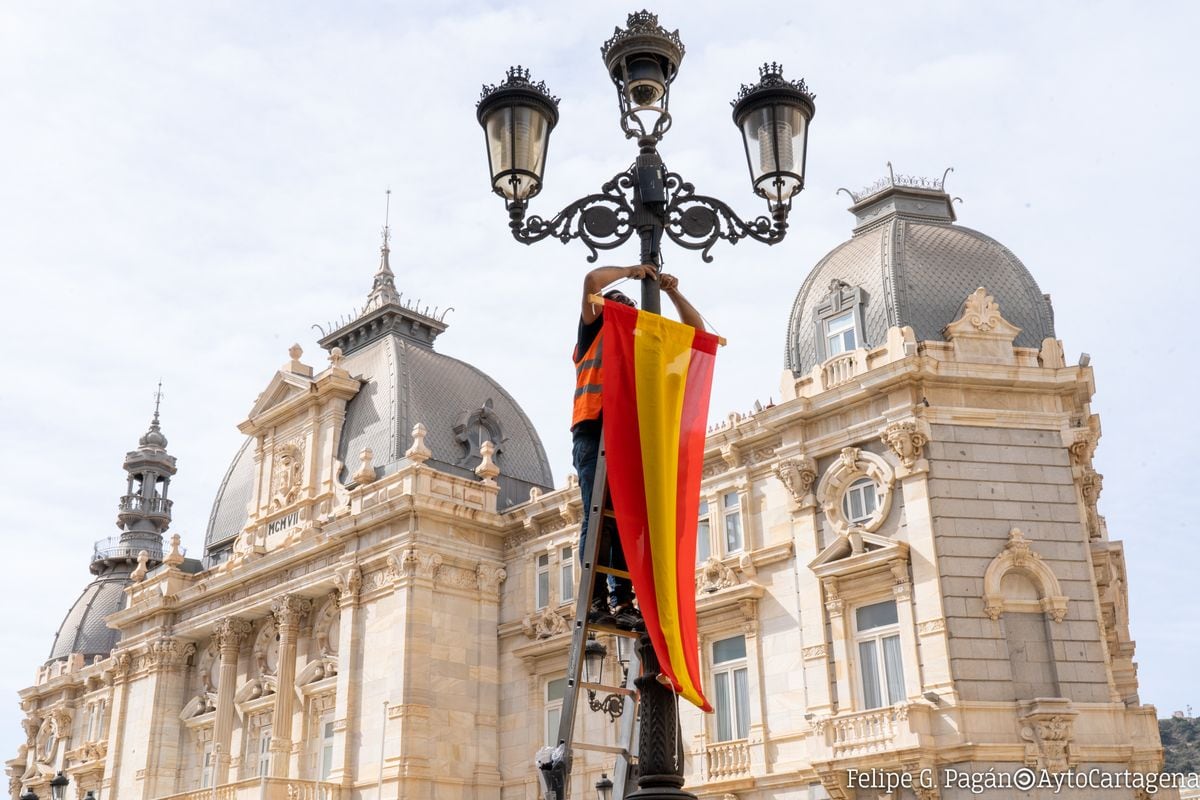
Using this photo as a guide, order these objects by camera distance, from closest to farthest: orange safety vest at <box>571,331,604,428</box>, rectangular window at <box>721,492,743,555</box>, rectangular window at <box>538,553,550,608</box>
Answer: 1. orange safety vest at <box>571,331,604,428</box>
2. rectangular window at <box>721,492,743,555</box>
3. rectangular window at <box>538,553,550,608</box>

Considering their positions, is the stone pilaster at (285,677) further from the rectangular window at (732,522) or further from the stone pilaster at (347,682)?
the rectangular window at (732,522)

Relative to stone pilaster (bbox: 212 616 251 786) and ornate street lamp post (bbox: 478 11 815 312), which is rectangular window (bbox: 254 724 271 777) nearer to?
stone pilaster (bbox: 212 616 251 786)

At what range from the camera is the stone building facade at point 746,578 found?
78.7ft

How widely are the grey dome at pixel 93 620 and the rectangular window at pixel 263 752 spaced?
18928mm

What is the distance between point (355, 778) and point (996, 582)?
16286mm

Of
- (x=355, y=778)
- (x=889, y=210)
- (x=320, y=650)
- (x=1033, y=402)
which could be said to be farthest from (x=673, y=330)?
(x=320, y=650)

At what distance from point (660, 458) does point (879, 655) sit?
16629mm

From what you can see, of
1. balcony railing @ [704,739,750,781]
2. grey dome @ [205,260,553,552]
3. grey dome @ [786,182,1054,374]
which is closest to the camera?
balcony railing @ [704,739,750,781]

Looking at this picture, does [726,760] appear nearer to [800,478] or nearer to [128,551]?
[800,478]

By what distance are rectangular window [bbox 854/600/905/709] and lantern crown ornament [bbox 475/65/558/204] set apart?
16.2 metres

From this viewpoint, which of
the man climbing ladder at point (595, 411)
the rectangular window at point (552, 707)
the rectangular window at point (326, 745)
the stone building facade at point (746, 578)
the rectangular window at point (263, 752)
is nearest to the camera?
the man climbing ladder at point (595, 411)

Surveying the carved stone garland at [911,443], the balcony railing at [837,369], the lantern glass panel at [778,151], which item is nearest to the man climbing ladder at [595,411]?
the lantern glass panel at [778,151]

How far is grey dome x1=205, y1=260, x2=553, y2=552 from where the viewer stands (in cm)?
3588

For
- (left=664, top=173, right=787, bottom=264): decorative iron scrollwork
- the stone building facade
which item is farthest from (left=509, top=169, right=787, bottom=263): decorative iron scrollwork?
the stone building facade
